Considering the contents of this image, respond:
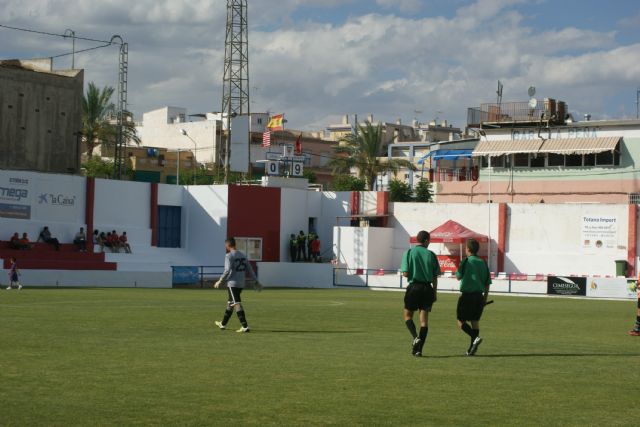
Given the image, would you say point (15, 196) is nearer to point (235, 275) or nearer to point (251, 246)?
point (251, 246)

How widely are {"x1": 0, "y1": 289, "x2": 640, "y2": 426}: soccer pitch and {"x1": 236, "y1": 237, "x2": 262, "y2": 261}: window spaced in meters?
41.3

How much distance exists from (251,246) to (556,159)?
2190 cm

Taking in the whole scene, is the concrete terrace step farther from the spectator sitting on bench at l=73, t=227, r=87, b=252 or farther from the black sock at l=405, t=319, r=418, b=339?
the black sock at l=405, t=319, r=418, b=339

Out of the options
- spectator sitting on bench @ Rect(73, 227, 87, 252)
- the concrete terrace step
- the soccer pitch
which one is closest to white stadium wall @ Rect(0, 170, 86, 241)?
spectator sitting on bench @ Rect(73, 227, 87, 252)

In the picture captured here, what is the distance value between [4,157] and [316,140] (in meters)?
Result: 74.0

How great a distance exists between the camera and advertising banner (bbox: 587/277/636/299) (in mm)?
52688

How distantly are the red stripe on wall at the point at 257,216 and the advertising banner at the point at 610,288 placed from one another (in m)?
23.0

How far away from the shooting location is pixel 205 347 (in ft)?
60.8

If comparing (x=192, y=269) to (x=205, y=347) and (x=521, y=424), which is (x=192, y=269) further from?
(x=521, y=424)

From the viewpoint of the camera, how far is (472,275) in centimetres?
1833

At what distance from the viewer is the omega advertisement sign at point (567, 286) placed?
54531 millimetres

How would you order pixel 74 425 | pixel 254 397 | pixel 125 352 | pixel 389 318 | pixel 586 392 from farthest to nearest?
1. pixel 389 318
2. pixel 125 352
3. pixel 586 392
4. pixel 254 397
5. pixel 74 425

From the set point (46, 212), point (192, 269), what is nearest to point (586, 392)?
point (192, 269)

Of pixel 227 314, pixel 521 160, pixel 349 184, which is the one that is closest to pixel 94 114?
pixel 349 184
